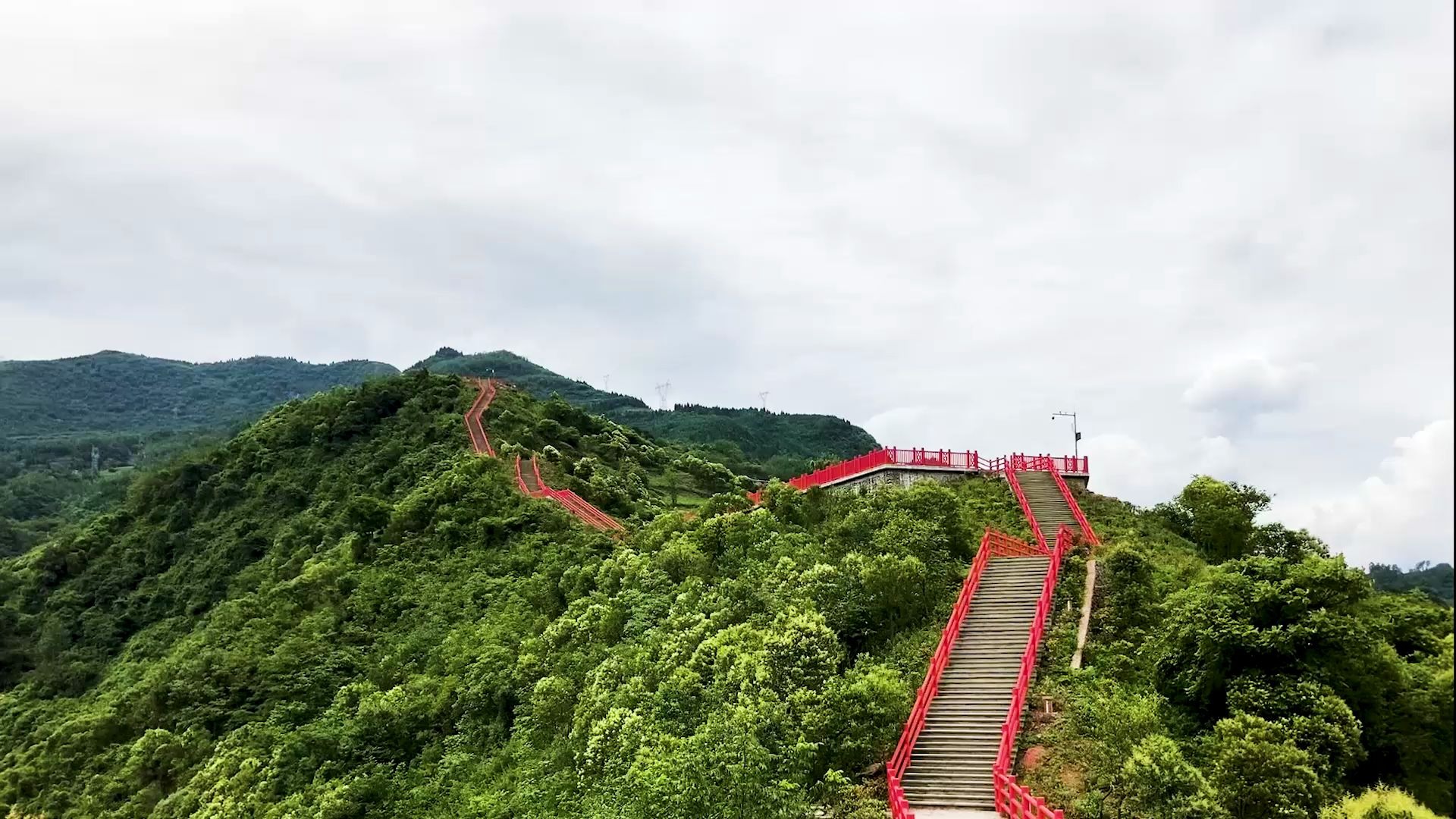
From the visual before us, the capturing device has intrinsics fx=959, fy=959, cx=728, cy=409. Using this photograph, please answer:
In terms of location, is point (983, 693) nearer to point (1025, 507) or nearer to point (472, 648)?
point (1025, 507)

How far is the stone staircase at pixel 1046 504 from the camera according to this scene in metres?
30.6

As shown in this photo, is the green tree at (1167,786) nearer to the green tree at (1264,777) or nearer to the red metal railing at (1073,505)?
the green tree at (1264,777)

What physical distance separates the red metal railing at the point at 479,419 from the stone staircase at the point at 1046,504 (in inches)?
976

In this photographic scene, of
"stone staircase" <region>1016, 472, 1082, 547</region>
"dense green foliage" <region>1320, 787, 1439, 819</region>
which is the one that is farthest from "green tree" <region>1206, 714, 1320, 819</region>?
"stone staircase" <region>1016, 472, 1082, 547</region>

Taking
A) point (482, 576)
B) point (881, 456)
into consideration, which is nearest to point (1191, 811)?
point (881, 456)

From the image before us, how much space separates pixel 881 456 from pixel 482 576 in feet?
51.0

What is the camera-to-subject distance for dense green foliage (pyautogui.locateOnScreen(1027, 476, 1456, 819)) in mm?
13852

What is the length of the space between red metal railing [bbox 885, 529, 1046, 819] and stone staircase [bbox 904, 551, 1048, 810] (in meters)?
0.19

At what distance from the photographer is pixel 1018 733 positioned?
62.0 feet

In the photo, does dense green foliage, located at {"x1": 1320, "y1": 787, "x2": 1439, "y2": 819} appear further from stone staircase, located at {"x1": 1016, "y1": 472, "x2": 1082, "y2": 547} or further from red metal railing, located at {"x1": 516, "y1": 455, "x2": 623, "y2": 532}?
red metal railing, located at {"x1": 516, "y1": 455, "x2": 623, "y2": 532}

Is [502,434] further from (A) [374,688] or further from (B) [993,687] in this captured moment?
(B) [993,687]

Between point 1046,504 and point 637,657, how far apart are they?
1649 centimetres

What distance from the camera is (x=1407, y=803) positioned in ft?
42.8

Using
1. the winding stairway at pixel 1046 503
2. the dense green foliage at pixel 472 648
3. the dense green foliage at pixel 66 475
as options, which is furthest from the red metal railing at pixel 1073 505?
the dense green foliage at pixel 66 475
